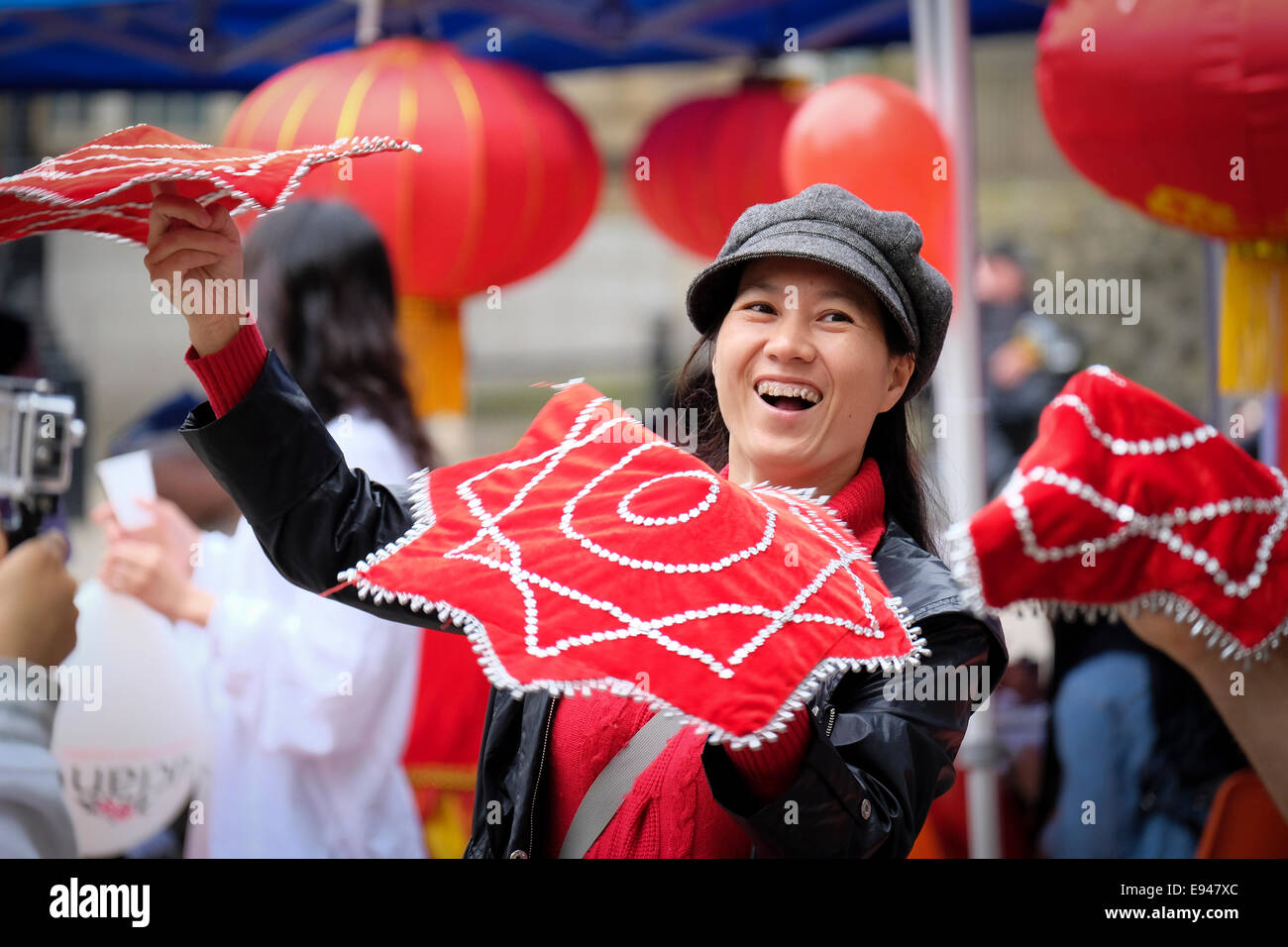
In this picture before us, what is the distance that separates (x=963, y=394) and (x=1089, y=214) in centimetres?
786

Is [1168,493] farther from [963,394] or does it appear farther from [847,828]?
[963,394]

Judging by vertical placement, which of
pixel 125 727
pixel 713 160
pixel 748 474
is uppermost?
pixel 713 160

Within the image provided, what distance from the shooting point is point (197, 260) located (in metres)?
1.38

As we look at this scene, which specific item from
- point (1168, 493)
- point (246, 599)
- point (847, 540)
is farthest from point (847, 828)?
point (246, 599)

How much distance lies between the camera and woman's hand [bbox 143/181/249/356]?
4.44ft

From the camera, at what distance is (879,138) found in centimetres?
247

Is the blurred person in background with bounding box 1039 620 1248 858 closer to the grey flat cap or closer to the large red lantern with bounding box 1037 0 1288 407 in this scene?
the large red lantern with bounding box 1037 0 1288 407

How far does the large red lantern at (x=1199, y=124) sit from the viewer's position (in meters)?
2.00

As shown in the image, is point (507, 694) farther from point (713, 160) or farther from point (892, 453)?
point (713, 160)

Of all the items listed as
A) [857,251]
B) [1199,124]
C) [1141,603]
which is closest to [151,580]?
[857,251]

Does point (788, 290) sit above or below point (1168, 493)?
above

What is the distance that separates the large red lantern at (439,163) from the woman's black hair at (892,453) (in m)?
1.20

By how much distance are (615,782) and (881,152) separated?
1455 mm

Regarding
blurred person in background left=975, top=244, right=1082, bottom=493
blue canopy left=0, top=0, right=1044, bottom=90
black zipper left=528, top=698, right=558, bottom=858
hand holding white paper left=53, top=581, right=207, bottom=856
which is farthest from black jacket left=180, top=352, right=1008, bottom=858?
blurred person in background left=975, top=244, right=1082, bottom=493
